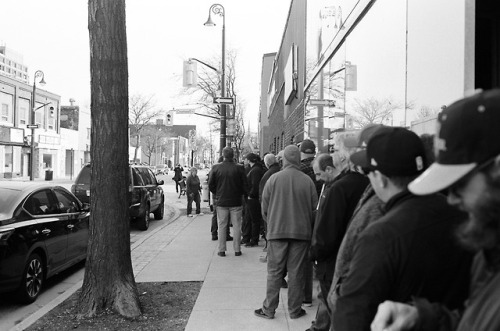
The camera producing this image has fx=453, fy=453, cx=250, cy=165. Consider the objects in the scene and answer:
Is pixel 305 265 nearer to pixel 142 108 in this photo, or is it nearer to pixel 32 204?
pixel 32 204

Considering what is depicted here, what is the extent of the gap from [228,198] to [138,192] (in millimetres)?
4861

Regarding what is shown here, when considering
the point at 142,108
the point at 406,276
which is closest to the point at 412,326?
the point at 406,276

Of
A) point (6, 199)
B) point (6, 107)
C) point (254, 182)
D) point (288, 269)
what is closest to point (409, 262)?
point (288, 269)

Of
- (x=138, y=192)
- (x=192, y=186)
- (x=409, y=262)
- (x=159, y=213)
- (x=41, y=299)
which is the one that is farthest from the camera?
(x=159, y=213)

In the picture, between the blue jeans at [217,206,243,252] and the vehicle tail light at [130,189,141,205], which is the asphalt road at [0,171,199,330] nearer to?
the blue jeans at [217,206,243,252]

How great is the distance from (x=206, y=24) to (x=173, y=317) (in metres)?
16.6

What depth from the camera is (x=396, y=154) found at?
6.44 feet

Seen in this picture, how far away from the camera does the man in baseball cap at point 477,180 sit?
1.25 meters

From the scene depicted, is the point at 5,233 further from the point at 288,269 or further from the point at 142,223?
the point at 142,223

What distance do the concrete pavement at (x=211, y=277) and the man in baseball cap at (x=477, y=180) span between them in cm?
381

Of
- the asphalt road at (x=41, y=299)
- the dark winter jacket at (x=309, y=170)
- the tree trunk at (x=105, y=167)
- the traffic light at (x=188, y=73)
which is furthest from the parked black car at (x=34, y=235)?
the traffic light at (x=188, y=73)

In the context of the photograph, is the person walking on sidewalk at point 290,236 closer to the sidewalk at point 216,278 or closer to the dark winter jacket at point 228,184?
the sidewalk at point 216,278

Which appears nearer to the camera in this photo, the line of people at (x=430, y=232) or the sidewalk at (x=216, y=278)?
the line of people at (x=430, y=232)

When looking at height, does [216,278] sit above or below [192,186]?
below
